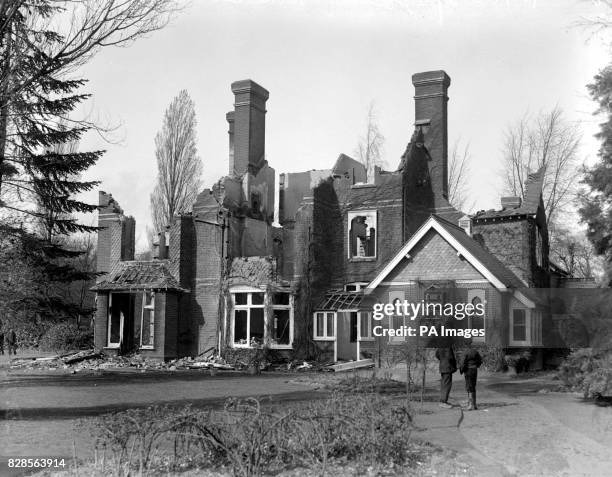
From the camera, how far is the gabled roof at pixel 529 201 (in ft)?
96.8

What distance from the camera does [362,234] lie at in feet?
99.8

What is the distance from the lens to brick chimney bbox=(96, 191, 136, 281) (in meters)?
33.5

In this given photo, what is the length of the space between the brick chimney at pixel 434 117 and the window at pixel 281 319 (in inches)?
331

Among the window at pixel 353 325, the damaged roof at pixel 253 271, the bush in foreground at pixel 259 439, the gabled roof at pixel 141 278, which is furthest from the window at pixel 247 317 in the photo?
the bush in foreground at pixel 259 439

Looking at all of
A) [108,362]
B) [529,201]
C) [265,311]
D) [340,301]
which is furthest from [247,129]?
[529,201]

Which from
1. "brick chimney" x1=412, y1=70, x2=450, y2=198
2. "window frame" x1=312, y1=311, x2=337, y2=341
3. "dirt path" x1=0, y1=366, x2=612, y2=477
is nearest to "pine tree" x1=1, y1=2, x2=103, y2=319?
"dirt path" x1=0, y1=366, x2=612, y2=477

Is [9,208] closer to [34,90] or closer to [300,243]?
[34,90]

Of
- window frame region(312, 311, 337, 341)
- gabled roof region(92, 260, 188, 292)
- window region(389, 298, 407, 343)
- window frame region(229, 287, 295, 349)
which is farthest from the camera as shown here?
gabled roof region(92, 260, 188, 292)

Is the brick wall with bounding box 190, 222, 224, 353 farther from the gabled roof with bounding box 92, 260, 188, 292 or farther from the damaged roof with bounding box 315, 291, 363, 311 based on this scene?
the damaged roof with bounding box 315, 291, 363, 311

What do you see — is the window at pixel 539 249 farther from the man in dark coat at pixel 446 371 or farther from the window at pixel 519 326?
the man in dark coat at pixel 446 371

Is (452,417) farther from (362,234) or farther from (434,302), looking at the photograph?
(362,234)

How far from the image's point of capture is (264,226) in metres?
33.1

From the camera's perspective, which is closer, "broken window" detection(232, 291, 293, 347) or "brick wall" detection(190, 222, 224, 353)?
"broken window" detection(232, 291, 293, 347)

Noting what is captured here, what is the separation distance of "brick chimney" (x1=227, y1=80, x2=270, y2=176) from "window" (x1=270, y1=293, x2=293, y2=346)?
7.73 meters
